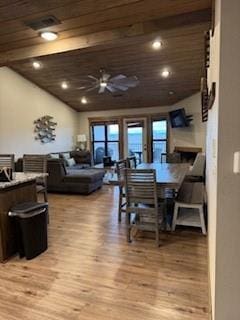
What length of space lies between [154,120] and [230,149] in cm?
796

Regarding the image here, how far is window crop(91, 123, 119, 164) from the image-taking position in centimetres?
990

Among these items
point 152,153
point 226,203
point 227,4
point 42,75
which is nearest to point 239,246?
point 226,203

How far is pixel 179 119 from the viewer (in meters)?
8.30

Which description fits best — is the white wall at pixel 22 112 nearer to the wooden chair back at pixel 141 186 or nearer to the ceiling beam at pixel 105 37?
the ceiling beam at pixel 105 37

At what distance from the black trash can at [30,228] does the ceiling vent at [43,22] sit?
95.7 inches

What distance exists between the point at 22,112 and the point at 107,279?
5909 mm

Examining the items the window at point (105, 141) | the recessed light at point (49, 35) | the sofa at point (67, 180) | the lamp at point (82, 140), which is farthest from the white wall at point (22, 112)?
the recessed light at point (49, 35)

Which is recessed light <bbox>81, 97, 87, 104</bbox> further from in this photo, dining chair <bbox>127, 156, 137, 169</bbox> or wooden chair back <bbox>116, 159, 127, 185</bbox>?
wooden chair back <bbox>116, 159, 127, 185</bbox>

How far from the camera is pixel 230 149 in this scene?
1414mm

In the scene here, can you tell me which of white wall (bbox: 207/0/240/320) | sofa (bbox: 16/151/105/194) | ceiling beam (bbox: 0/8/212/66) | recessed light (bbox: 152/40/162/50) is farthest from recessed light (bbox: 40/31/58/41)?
sofa (bbox: 16/151/105/194)

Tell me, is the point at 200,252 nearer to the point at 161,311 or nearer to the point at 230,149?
the point at 161,311

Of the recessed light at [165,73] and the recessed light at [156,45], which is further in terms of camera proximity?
the recessed light at [165,73]

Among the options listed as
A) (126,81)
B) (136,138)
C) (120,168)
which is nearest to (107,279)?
(120,168)

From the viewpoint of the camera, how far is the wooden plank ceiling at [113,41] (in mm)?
3092
